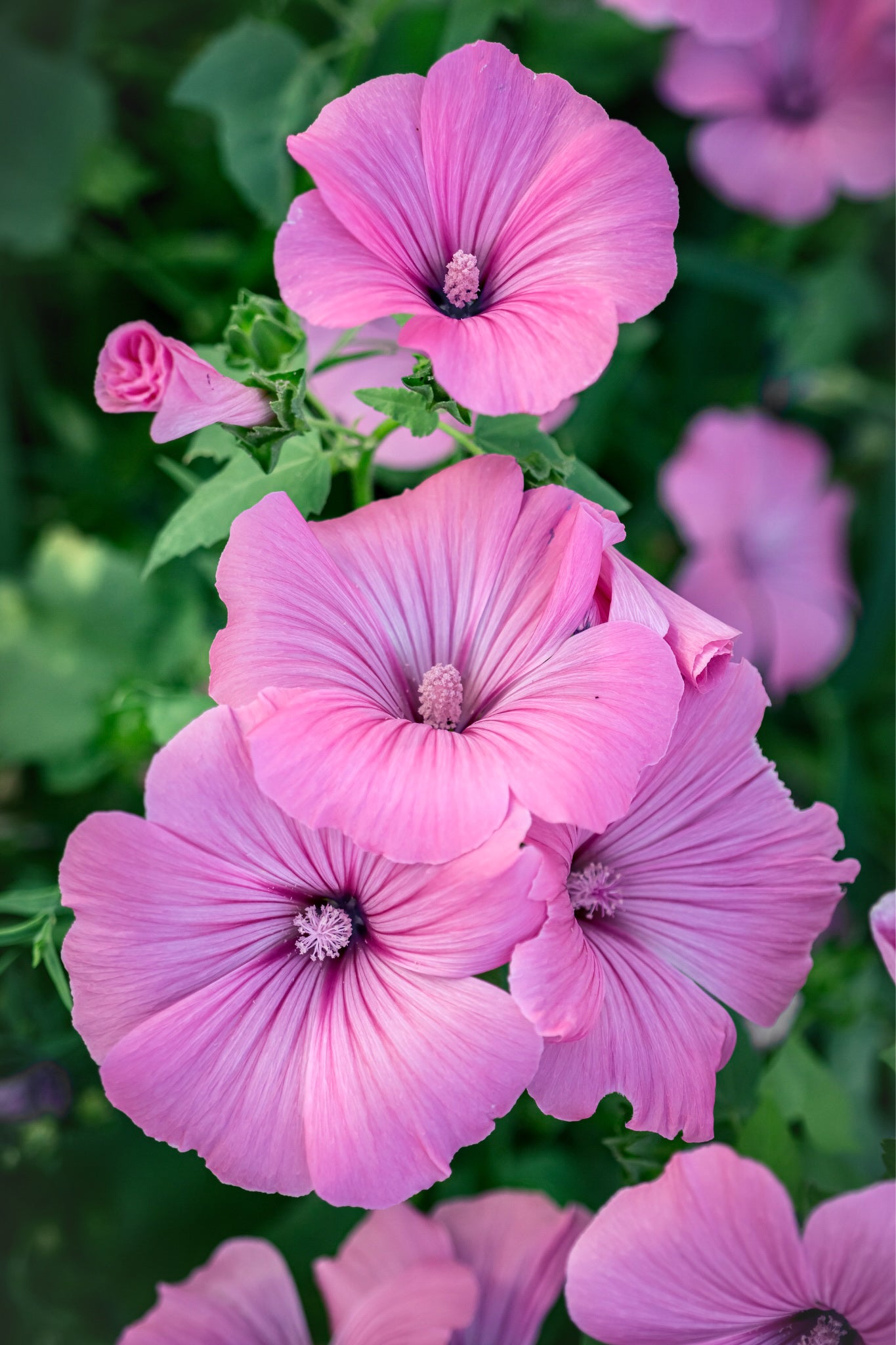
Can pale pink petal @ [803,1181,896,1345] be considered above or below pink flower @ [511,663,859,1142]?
below

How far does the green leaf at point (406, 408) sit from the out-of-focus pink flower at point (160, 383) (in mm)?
43

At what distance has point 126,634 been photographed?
698mm

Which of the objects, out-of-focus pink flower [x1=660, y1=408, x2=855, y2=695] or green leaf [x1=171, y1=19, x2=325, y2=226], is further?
out-of-focus pink flower [x1=660, y1=408, x2=855, y2=695]

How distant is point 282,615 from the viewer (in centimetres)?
34

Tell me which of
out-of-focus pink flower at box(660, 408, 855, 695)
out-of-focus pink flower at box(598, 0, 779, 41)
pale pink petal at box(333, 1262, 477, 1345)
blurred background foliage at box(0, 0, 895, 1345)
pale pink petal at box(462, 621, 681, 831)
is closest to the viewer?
pale pink petal at box(462, 621, 681, 831)

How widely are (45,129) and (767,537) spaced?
1.86 feet

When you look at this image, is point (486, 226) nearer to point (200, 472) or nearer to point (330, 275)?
point (330, 275)

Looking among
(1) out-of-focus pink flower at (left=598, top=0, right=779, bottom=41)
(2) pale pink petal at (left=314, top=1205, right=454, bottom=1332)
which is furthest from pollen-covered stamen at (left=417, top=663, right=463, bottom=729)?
(1) out-of-focus pink flower at (left=598, top=0, right=779, bottom=41)

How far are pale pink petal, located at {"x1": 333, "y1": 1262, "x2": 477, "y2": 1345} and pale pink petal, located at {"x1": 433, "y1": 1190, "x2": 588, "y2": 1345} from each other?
3 cm

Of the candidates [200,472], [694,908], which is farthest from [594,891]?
[200,472]

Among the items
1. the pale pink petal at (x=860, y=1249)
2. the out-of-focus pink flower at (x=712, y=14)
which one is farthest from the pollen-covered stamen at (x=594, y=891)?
the out-of-focus pink flower at (x=712, y=14)

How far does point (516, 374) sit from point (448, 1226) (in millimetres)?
338

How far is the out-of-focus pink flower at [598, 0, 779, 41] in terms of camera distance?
2.19 ft

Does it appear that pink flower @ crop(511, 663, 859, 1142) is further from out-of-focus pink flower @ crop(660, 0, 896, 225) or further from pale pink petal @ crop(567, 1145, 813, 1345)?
out-of-focus pink flower @ crop(660, 0, 896, 225)
